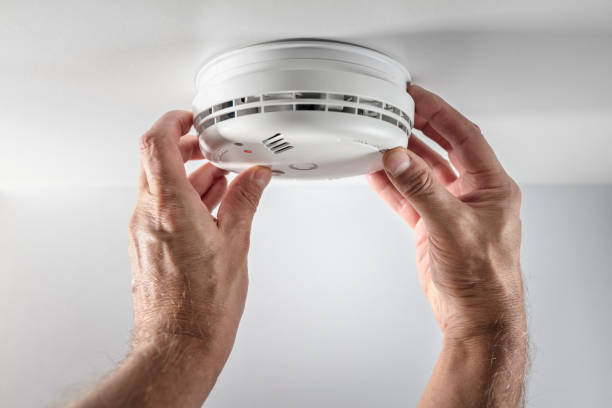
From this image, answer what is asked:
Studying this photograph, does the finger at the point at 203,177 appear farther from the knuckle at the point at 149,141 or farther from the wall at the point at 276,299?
the wall at the point at 276,299

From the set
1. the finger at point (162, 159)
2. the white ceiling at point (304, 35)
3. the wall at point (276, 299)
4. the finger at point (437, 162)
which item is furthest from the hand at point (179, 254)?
the wall at point (276, 299)

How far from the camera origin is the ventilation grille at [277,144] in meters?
0.56

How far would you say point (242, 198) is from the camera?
0.70m

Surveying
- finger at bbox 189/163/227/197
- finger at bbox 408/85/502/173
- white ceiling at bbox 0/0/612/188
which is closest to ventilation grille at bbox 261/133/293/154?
white ceiling at bbox 0/0/612/188

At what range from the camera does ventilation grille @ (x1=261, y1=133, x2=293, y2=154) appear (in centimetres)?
56

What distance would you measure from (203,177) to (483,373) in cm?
56

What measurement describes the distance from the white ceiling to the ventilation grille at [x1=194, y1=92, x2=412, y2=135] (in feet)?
0.20

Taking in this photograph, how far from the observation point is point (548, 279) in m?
1.33

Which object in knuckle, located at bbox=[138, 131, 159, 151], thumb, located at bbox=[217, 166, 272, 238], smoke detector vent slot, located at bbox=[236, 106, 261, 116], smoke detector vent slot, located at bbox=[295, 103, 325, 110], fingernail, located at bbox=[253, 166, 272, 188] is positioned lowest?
thumb, located at bbox=[217, 166, 272, 238]

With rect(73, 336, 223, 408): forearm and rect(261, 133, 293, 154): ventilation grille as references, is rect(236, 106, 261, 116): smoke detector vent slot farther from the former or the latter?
rect(73, 336, 223, 408): forearm

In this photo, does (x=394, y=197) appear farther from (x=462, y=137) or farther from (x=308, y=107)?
(x=308, y=107)

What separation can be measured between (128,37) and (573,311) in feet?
4.21

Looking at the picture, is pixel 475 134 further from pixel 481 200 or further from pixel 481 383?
pixel 481 383

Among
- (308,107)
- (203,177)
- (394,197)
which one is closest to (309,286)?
(394,197)
